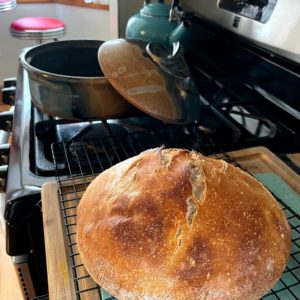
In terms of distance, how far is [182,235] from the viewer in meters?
0.45

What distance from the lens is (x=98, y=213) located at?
0.50 m

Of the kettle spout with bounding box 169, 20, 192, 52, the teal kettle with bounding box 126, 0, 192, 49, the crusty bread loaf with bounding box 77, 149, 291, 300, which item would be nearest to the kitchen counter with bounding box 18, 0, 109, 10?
the teal kettle with bounding box 126, 0, 192, 49

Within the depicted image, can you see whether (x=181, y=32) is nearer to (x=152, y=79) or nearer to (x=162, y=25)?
(x=162, y=25)

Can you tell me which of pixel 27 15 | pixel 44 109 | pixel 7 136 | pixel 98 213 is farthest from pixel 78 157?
pixel 27 15

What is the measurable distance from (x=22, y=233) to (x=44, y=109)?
0.28 m

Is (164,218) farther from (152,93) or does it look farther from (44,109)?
(44,109)

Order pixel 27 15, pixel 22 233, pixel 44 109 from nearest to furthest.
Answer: pixel 22 233
pixel 44 109
pixel 27 15

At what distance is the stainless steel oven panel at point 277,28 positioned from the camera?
31.6 inches

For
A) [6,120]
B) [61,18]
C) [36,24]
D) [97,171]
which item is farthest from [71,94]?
[61,18]

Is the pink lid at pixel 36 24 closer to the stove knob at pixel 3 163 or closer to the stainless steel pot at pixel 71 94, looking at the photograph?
the stainless steel pot at pixel 71 94

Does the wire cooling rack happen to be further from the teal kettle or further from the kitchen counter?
the kitchen counter

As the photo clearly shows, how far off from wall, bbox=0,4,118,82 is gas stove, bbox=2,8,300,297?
1854 millimetres

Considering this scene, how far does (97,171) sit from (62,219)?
5.9 inches

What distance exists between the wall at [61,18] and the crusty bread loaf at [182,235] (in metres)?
2.47
